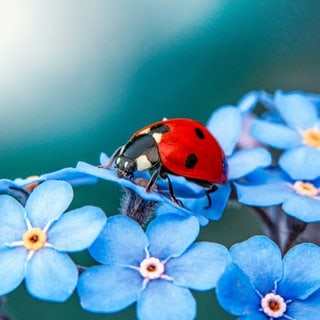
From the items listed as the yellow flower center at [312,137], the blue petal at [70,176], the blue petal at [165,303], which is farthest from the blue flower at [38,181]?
the yellow flower center at [312,137]

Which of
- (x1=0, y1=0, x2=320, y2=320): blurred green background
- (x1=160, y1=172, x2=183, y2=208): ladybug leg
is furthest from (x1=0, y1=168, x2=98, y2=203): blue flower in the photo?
(x1=0, y1=0, x2=320, y2=320): blurred green background

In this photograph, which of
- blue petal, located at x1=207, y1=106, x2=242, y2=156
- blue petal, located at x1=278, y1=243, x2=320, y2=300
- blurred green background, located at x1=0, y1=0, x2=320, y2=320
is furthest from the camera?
blurred green background, located at x1=0, y1=0, x2=320, y2=320

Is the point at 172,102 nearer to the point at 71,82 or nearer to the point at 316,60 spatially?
the point at 71,82

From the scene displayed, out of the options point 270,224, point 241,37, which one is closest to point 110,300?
point 270,224

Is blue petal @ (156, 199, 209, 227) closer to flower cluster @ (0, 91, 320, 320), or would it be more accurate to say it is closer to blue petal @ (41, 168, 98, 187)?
flower cluster @ (0, 91, 320, 320)

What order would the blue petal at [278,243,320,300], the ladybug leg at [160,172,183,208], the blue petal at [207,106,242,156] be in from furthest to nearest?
the blue petal at [207,106,242,156] → the ladybug leg at [160,172,183,208] → the blue petal at [278,243,320,300]

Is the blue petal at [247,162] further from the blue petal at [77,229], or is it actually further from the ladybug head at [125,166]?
the blue petal at [77,229]

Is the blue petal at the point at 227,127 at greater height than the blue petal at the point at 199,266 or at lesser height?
greater
